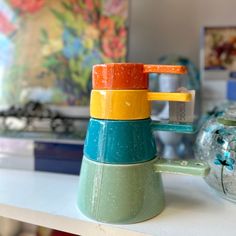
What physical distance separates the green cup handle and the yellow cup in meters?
0.06

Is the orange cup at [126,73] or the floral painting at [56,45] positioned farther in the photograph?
the floral painting at [56,45]

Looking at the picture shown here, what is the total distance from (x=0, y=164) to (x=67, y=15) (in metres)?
0.35

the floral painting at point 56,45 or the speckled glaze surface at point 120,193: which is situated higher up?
the floral painting at point 56,45

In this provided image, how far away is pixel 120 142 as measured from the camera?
0.30m

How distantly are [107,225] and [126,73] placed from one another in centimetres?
17

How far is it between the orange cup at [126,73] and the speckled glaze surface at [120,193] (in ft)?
0.30

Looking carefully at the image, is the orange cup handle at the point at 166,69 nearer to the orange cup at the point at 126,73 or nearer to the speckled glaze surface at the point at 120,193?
the orange cup at the point at 126,73

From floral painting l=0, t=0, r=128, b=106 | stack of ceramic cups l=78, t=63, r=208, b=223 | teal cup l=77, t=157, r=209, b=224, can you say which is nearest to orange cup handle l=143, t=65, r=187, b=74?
stack of ceramic cups l=78, t=63, r=208, b=223

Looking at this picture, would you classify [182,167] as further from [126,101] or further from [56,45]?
[56,45]

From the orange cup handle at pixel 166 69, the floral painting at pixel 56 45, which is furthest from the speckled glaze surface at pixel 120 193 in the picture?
the floral painting at pixel 56 45

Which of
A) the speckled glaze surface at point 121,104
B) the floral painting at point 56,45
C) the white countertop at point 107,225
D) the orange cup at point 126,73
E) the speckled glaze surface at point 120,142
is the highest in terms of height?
the floral painting at point 56,45

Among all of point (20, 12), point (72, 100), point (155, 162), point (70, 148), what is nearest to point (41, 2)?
point (20, 12)

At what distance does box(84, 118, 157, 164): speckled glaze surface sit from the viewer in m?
0.29

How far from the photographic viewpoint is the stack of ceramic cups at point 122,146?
29 cm
